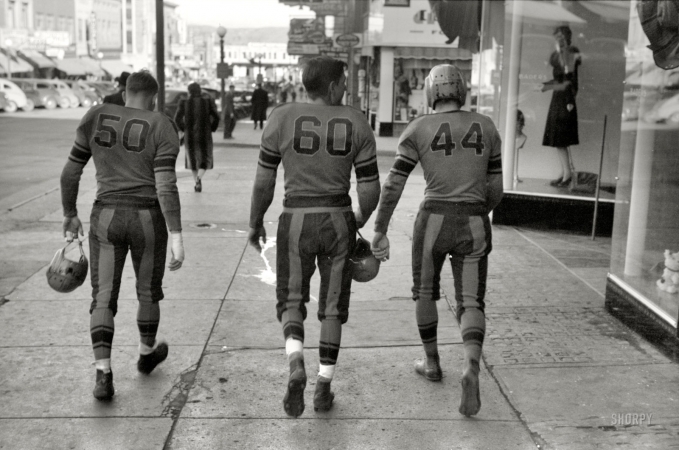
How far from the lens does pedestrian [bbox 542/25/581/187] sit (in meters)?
10.8

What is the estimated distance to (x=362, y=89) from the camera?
34.7 meters

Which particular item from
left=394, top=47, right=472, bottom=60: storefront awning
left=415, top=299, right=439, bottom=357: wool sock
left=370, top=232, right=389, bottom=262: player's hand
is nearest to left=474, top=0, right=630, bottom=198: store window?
left=415, top=299, right=439, bottom=357: wool sock

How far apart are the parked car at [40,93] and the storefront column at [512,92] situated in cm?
4050

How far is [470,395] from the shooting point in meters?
4.41

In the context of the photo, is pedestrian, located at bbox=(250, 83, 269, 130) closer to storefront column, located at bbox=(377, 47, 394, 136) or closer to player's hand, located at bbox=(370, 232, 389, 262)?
storefront column, located at bbox=(377, 47, 394, 136)

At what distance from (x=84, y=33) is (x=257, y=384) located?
287ft

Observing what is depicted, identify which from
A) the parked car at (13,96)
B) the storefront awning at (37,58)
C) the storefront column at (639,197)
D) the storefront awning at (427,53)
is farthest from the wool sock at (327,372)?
the storefront awning at (37,58)

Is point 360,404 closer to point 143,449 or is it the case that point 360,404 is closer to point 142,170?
point 143,449

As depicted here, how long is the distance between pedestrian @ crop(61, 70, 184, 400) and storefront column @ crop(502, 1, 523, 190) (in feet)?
22.0

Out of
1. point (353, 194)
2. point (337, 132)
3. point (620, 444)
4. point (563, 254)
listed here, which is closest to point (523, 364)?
point (620, 444)

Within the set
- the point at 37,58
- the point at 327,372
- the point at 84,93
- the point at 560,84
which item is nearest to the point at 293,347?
the point at 327,372

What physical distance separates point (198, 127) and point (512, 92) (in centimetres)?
499

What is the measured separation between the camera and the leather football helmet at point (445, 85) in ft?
15.1

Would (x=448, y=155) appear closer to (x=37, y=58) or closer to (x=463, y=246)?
(x=463, y=246)
